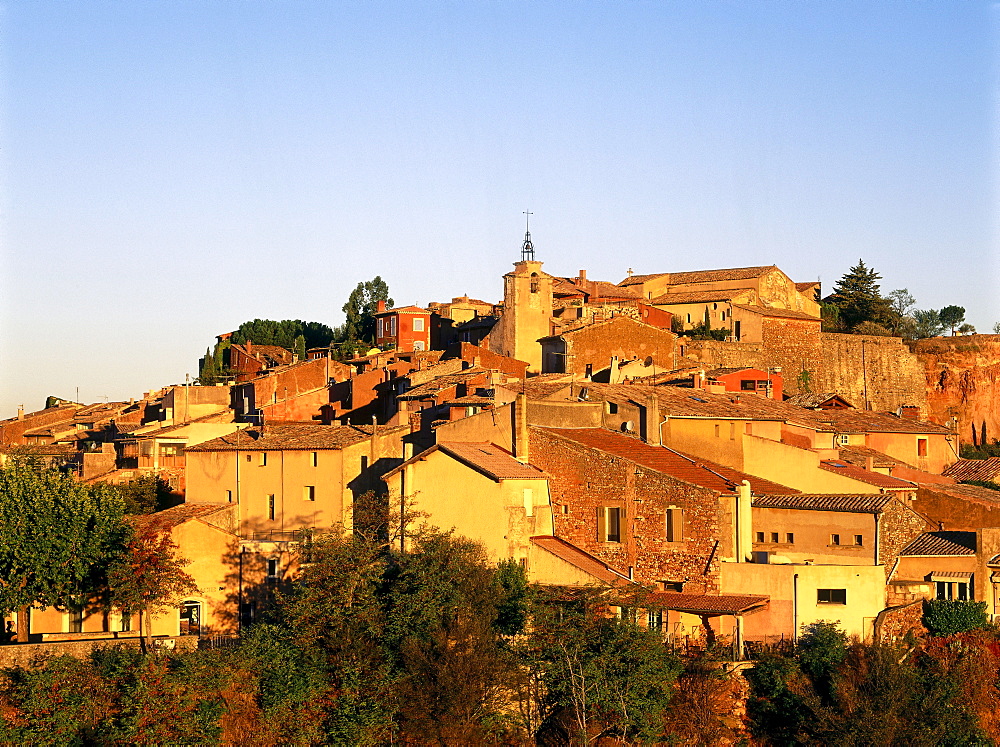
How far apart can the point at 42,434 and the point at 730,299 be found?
31644mm

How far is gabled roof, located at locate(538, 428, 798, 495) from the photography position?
104 ft

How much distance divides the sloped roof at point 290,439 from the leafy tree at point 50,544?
5388mm

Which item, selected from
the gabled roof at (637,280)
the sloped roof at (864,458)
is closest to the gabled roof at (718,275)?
the gabled roof at (637,280)

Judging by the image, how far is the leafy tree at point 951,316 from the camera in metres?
85.4

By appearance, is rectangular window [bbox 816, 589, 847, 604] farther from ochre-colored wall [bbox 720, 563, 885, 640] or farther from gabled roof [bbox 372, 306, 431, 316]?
gabled roof [bbox 372, 306, 431, 316]

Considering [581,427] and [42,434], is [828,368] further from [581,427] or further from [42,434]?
[42,434]

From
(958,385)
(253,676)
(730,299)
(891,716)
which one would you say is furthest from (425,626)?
(958,385)

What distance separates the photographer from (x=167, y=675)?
1089 inches

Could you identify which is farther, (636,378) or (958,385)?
(958,385)

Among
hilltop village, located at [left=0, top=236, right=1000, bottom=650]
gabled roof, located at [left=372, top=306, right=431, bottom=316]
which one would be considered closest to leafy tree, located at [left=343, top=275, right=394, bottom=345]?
gabled roof, located at [left=372, top=306, right=431, bottom=316]

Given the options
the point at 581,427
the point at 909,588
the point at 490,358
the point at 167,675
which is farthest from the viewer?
the point at 490,358

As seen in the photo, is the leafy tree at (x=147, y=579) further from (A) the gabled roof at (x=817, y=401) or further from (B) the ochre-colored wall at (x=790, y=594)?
(A) the gabled roof at (x=817, y=401)

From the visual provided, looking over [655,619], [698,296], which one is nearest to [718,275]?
[698,296]

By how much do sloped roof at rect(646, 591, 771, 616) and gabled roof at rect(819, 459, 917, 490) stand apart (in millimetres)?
6633
